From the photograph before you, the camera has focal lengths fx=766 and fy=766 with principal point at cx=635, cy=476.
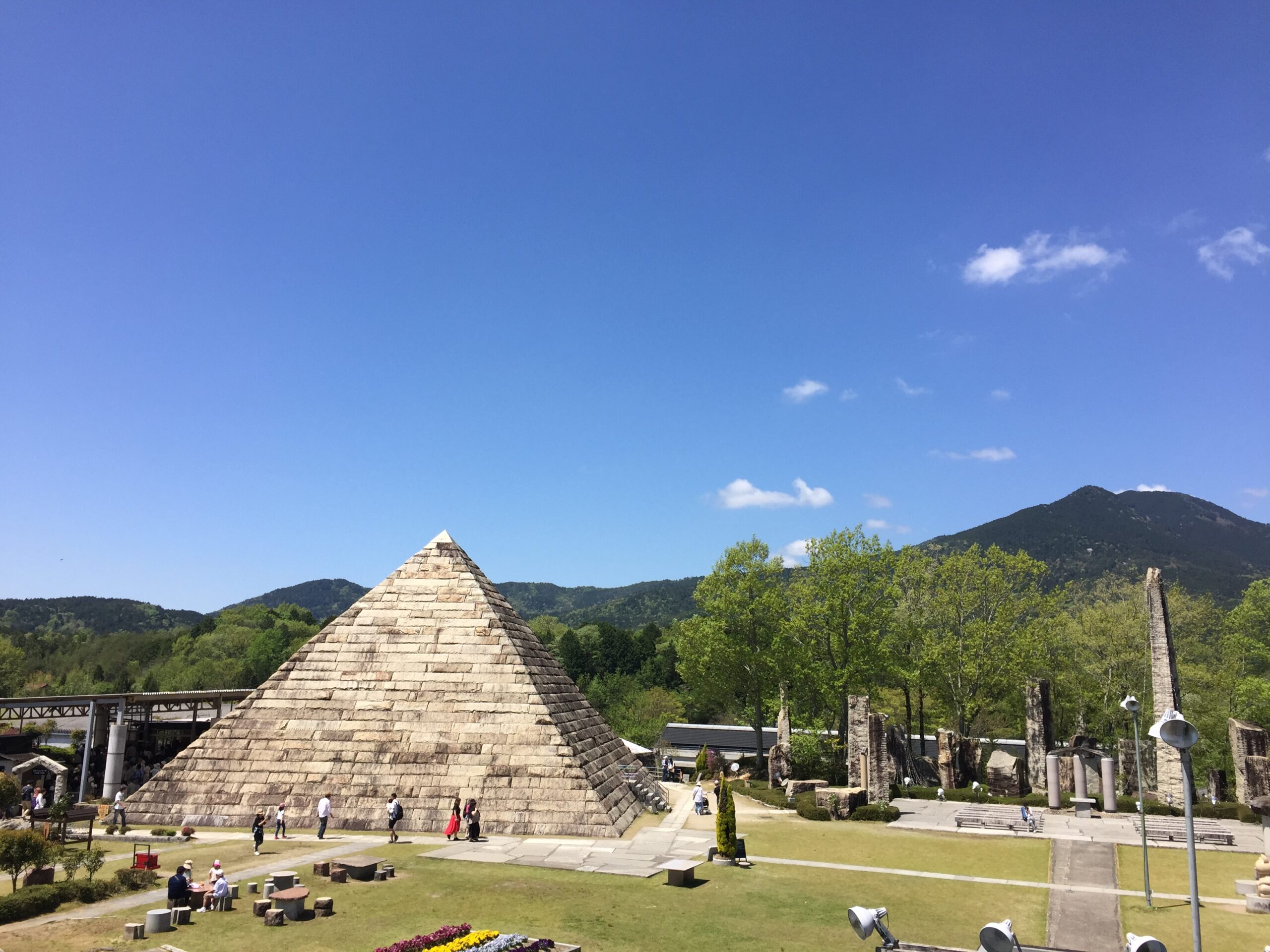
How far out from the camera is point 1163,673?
1316 inches

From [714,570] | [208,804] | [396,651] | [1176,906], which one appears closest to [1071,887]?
[1176,906]

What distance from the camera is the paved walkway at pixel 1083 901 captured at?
14680 mm

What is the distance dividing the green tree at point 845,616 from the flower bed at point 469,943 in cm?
3549

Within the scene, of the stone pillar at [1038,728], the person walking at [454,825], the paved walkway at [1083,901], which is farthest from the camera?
the stone pillar at [1038,728]

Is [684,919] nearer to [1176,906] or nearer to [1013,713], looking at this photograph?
[1176,906]

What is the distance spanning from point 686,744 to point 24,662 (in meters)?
94.9

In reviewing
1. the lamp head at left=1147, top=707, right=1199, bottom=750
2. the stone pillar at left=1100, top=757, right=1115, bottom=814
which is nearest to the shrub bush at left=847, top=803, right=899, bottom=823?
the stone pillar at left=1100, top=757, right=1115, bottom=814

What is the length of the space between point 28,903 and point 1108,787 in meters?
36.2

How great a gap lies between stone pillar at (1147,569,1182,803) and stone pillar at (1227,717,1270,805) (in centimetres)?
209

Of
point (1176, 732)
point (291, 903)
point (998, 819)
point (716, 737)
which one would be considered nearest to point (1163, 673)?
point (998, 819)

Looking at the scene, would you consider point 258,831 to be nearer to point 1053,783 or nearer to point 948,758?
point 1053,783

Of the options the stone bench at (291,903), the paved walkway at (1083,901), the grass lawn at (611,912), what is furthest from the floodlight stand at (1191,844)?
the stone bench at (291,903)

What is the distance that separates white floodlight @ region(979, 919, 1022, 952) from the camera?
9219 mm

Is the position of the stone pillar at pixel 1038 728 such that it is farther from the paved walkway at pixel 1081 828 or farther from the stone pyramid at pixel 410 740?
the stone pyramid at pixel 410 740
